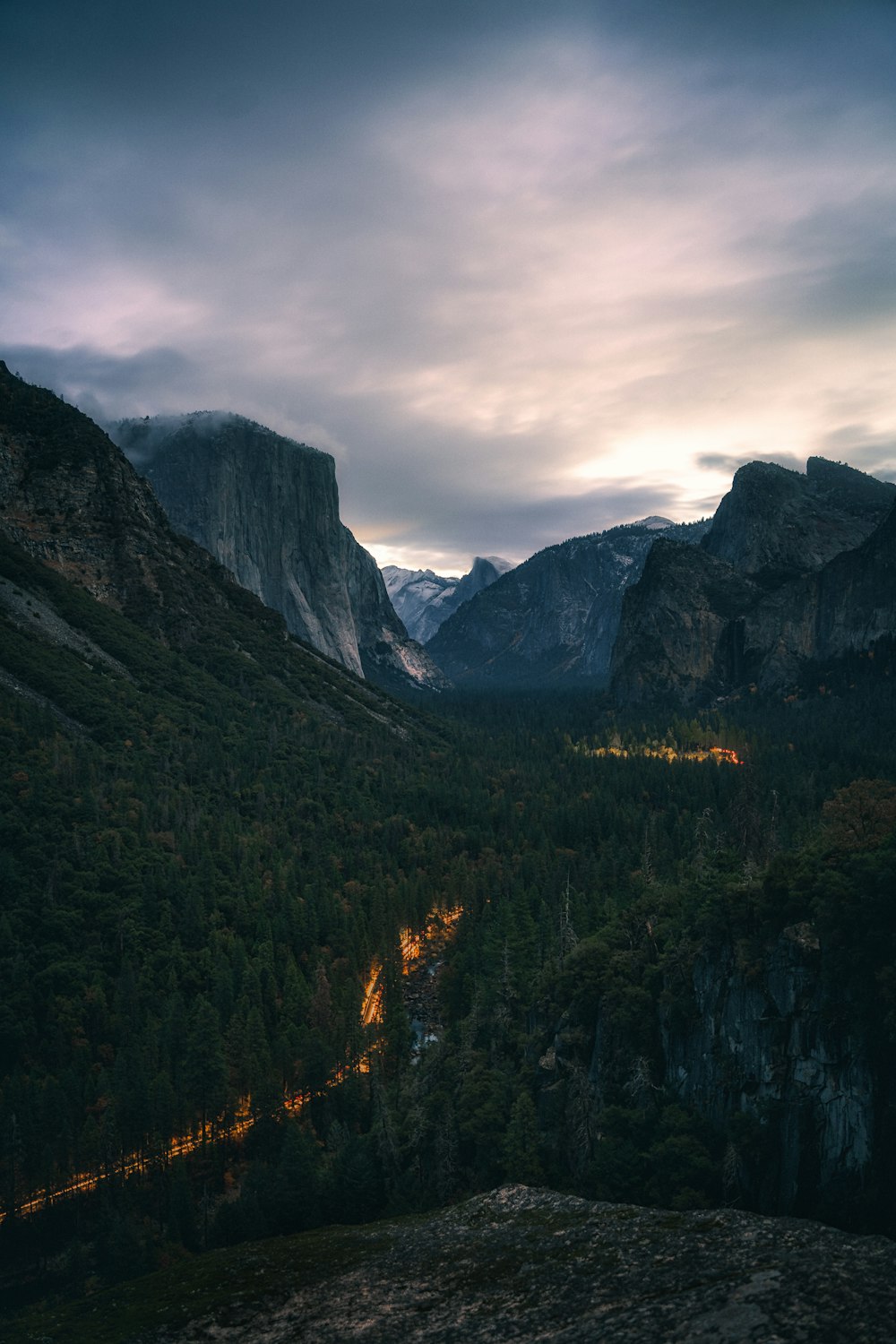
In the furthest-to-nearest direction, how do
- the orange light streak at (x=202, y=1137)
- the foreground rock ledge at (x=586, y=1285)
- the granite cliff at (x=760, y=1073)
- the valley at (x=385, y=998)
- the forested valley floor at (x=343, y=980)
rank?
the orange light streak at (x=202, y=1137) < the forested valley floor at (x=343, y=980) < the valley at (x=385, y=998) < the granite cliff at (x=760, y=1073) < the foreground rock ledge at (x=586, y=1285)

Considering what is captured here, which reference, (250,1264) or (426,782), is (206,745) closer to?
(426,782)

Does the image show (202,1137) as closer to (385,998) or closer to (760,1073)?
(385,998)

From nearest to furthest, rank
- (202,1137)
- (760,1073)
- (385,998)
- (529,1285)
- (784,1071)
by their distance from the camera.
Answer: (529,1285) → (784,1071) → (760,1073) → (202,1137) → (385,998)

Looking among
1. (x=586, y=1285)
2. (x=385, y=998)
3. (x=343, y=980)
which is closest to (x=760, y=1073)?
(x=586, y=1285)

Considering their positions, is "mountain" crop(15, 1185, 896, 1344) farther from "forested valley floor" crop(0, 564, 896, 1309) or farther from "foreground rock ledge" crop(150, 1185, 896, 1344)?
"forested valley floor" crop(0, 564, 896, 1309)

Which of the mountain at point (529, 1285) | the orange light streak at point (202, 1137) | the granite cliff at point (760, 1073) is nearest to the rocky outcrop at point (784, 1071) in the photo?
the granite cliff at point (760, 1073)

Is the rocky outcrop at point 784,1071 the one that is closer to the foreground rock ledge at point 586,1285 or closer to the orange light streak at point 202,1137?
the foreground rock ledge at point 586,1285

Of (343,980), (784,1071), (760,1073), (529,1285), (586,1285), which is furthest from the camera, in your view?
(343,980)

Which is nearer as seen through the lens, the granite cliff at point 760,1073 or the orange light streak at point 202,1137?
the granite cliff at point 760,1073

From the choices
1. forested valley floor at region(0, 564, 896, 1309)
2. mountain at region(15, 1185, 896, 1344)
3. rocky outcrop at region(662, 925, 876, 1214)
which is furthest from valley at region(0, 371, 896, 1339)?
mountain at region(15, 1185, 896, 1344)
